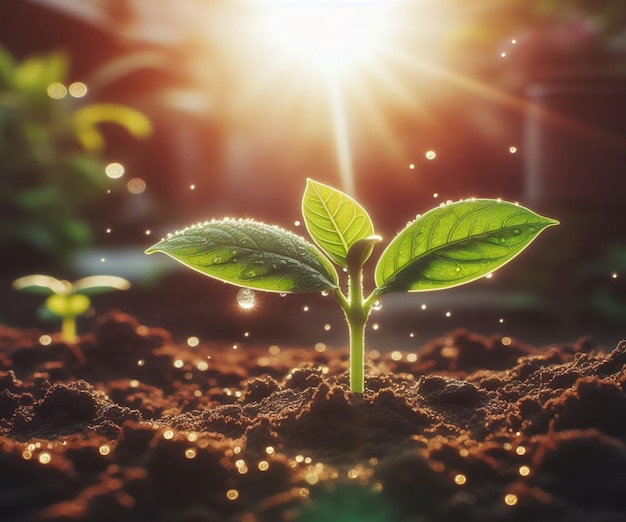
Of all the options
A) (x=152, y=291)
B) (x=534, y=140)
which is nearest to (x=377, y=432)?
(x=534, y=140)

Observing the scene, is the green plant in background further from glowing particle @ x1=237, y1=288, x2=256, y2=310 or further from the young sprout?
glowing particle @ x1=237, y1=288, x2=256, y2=310

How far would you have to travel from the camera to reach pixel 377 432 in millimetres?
1080

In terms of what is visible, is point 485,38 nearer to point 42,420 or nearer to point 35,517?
point 42,420

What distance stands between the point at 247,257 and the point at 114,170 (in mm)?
4355

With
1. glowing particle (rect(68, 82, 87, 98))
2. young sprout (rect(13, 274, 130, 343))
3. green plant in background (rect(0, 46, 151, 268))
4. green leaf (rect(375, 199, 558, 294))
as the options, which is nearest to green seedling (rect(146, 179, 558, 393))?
green leaf (rect(375, 199, 558, 294))

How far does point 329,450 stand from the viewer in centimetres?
104

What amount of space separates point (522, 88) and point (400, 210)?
118 centimetres

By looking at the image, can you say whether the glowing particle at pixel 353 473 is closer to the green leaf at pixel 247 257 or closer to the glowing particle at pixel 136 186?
the green leaf at pixel 247 257

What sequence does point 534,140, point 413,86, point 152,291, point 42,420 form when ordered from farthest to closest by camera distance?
point 413,86 < point 152,291 < point 534,140 < point 42,420

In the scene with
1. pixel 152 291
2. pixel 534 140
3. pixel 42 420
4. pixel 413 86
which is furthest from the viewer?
pixel 413 86

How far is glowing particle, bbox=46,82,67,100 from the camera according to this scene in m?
5.02

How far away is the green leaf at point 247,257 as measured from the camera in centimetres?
114

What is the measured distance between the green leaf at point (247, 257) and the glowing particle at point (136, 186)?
4.66 m

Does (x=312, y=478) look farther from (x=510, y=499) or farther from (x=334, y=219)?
(x=334, y=219)
